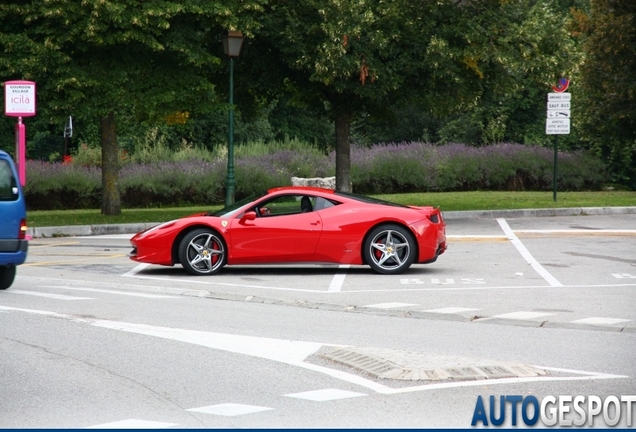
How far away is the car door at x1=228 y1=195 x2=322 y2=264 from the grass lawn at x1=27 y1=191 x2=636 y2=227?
34.7 feet

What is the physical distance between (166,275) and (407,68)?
12.8 metres

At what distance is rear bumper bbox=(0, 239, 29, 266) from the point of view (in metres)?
14.1

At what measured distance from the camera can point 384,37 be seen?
90.4 feet

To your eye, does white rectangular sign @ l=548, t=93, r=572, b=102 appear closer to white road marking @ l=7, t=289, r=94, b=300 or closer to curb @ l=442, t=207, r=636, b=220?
curb @ l=442, t=207, r=636, b=220

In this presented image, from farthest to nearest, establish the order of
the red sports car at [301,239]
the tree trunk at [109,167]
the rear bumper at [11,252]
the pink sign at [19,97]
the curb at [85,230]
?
1. the tree trunk at [109,167]
2. the curb at [85,230]
3. the pink sign at [19,97]
4. the red sports car at [301,239]
5. the rear bumper at [11,252]

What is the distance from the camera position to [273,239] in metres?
16.4

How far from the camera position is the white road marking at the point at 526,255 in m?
15.8

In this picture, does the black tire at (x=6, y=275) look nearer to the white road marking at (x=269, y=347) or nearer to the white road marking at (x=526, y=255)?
the white road marking at (x=269, y=347)

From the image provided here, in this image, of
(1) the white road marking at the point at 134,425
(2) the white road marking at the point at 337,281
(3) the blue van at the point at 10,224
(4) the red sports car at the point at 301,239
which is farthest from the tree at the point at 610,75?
(1) the white road marking at the point at 134,425

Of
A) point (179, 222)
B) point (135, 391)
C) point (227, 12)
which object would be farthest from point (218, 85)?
point (135, 391)

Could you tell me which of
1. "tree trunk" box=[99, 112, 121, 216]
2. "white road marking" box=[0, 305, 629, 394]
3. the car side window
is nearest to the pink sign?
"tree trunk" box=[99, 112, 121, 216]

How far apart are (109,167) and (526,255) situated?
13.2 meters

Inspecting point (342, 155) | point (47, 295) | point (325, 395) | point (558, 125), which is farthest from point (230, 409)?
point (558, 125)

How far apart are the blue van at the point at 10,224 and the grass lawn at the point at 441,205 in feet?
37.6
